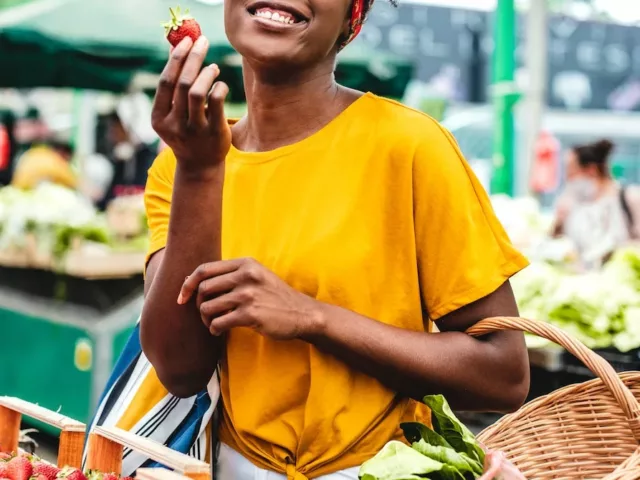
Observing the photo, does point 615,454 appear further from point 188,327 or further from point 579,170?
point 579,170

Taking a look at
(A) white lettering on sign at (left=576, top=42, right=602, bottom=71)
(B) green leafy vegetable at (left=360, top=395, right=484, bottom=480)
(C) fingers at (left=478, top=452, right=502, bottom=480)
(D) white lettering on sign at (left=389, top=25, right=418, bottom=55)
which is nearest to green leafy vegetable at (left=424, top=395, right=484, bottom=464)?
(B) green leafy vegetable at (left=360, top=395, right=484, bottom=480)

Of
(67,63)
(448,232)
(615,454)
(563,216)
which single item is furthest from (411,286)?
(563,216)

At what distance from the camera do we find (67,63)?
713 cm

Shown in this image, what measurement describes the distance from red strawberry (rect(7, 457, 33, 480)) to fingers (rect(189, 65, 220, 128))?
84cm

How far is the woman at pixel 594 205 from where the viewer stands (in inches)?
324

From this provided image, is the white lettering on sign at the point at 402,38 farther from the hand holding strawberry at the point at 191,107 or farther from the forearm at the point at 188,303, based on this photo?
the hand holding strawberry at the point at 191,107

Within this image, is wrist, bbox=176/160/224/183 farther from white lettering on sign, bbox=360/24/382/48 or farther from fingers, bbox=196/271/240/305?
white lettering on sign, bbox=360/24/382/48

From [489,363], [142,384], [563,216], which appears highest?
[489,363]

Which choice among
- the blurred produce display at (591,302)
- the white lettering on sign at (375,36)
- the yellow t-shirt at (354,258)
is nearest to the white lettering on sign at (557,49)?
the white lettering on sign at (375,36)

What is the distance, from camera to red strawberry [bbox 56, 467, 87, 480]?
1870mm

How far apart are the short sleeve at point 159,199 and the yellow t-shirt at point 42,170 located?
304 inches

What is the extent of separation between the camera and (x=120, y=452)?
6.42 ft

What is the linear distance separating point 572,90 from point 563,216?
11.2m

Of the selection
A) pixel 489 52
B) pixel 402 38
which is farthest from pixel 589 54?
pixel 402 38
